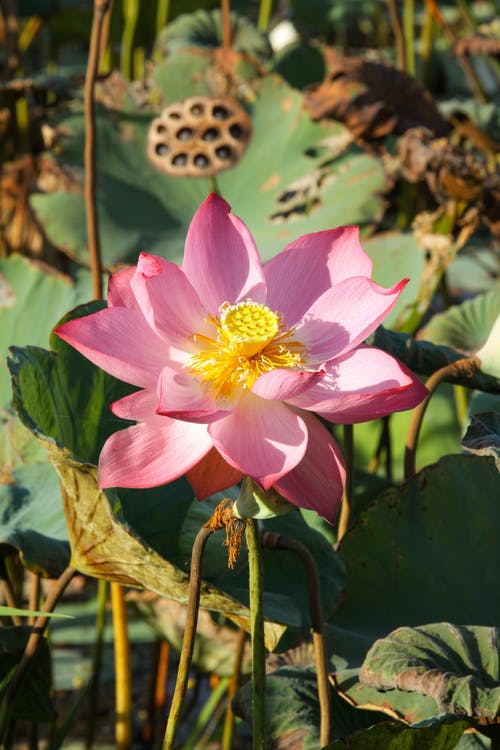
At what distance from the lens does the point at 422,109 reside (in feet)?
5.41

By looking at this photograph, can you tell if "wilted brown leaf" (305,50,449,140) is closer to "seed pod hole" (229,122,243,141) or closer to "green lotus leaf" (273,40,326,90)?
"seed pod hole" (229,122,243,141)

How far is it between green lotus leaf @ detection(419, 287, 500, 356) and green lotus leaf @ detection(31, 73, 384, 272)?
1.18 ft

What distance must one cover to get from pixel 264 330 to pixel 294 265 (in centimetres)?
9

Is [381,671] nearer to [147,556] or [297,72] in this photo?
[147,556]

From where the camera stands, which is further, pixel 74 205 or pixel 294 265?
pixel 74 205

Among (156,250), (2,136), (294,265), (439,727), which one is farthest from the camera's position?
(2,136)

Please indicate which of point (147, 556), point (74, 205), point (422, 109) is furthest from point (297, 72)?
point (147, 556)

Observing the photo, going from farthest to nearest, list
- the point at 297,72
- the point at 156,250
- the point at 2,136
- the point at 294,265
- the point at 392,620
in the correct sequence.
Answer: the point at 297,72, the point at 2,136, the point at 156,250, the point at 392,620, the point at 294,265

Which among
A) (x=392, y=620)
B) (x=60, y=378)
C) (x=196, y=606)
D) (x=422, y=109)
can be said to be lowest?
(x=392, y=620)

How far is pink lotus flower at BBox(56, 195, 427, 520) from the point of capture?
0.61 m

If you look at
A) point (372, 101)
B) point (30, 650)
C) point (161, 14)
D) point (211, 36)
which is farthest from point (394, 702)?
point (161, 14)

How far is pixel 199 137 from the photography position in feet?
5.78

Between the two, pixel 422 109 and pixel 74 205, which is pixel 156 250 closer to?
pixel 74 205

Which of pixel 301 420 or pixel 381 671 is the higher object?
pixel 301 420
